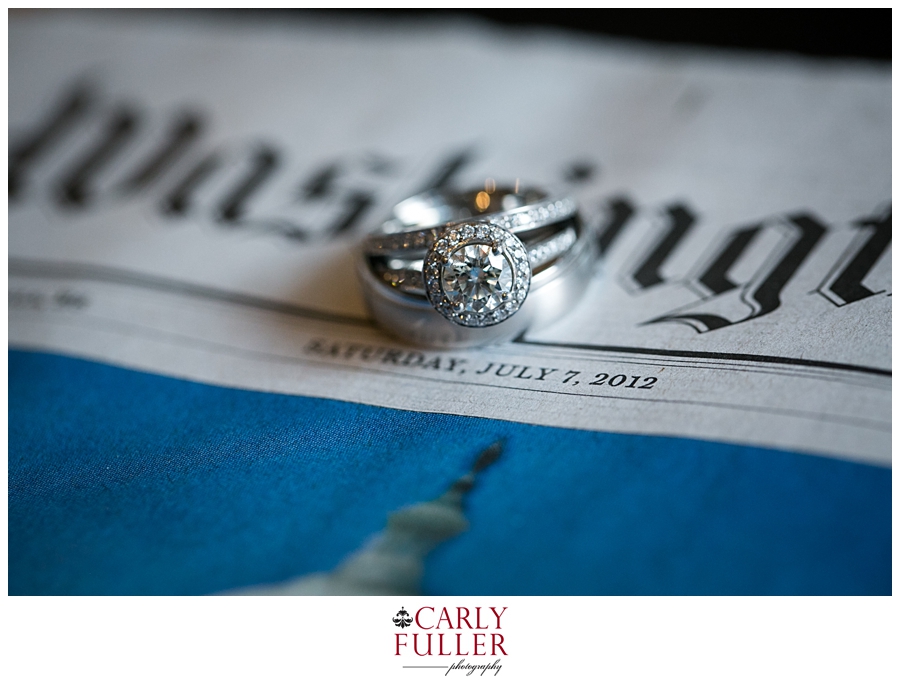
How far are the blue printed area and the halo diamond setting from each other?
0.07 metres

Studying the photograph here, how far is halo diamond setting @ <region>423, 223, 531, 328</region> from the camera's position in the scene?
19.2 inches

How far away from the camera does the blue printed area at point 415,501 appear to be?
383 mm

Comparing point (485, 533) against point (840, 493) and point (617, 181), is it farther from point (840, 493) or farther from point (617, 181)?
point (617, 181)

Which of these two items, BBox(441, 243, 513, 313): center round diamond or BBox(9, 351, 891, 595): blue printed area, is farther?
BBox(441, 243, 513, 313): center round diamond

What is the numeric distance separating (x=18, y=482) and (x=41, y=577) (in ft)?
0.28

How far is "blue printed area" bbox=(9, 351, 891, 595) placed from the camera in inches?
15.1

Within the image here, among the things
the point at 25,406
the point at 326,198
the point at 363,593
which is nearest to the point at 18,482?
the point at 25,406

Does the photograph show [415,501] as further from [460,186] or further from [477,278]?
[460,186]

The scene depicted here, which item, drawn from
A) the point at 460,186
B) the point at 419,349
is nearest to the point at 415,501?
the point at 419,349

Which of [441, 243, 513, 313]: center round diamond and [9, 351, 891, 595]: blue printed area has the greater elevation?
[441, 243, 513, 313]: center round diamond

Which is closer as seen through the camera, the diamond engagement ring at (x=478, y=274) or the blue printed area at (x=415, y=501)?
the blue printed area at (x=415, y=501)

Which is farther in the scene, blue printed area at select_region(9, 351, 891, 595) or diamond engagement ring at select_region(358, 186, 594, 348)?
diamond engagement ring at select_region(358, 186, 594, 348)

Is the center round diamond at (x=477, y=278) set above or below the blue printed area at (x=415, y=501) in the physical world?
above

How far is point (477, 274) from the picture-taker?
1.59 feet
